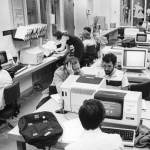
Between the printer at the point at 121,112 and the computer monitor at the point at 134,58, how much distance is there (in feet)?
6.33

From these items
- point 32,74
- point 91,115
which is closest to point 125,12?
point 32,74

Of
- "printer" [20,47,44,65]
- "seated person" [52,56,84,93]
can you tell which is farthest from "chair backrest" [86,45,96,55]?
"seated person" [52,56,84,93]

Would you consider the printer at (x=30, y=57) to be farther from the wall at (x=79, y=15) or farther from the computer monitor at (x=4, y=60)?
the wall at (x=79, y=15)

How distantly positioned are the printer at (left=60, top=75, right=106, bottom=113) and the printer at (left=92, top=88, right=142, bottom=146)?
0.57 ft

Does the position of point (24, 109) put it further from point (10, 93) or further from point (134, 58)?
point (134, 58)

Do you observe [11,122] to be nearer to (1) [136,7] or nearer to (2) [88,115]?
(2) [88,115]

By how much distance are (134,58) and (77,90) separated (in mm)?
1989

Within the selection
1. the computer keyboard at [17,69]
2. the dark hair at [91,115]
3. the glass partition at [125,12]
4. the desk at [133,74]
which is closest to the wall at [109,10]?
the glass partition at [125,12]

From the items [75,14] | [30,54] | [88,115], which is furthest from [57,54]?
[88,115]

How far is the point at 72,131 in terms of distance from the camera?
2162mm

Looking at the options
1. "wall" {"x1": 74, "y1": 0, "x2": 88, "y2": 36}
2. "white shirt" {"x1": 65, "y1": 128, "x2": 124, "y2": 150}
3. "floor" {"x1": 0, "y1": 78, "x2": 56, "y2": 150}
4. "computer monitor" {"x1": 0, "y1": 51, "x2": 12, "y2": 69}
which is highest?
"wall" {"x1": 74, "y1": 0, "x2": 88, "y2": 36}

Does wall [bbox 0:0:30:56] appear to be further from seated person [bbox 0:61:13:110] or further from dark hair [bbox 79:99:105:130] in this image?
dark hair [bbox 79:99:105:130]

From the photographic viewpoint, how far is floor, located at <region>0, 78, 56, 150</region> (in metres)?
3.19

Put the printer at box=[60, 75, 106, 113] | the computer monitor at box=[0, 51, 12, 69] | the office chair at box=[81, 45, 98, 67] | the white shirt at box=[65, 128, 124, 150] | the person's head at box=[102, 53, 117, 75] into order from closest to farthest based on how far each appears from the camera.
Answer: the white shirt at box=[65, 128, 124, 150], the printer at box=[60, 75, 106, 113], the person's head at box=[102, 53, 117, 75], the computer monitor at box=[0, 51, 12, 69], the office chair at box=[81, 45, 98, 67]
